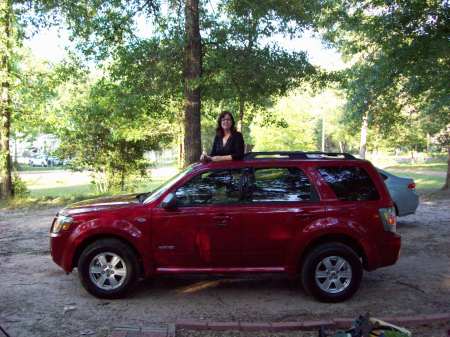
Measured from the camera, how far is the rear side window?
580 centimetres

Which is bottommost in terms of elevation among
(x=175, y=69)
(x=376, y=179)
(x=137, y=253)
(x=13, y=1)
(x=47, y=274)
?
(x=47, y=274)

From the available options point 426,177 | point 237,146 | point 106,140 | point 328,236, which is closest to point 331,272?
point 328,236

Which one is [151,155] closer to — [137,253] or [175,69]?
[175,69]

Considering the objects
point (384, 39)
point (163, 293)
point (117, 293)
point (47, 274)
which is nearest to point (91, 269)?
point (117, 293)

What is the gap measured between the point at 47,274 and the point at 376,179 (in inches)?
190

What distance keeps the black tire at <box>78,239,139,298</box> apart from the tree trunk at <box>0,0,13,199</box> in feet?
39.2

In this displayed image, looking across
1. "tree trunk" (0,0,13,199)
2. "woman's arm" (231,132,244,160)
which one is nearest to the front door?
"woman's arm" (231,132,244,160)

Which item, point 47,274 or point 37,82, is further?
point 37,82

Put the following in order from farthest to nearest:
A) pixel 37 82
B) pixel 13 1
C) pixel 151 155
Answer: pixel 151 155, pixel 37 82, pixel 13 1

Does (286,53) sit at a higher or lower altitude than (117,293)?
higher

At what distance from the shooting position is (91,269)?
5656 millimetres

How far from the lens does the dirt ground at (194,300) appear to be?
16.4 feet

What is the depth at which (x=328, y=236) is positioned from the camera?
5691 mm

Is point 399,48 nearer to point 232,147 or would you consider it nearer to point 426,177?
point 232,147
